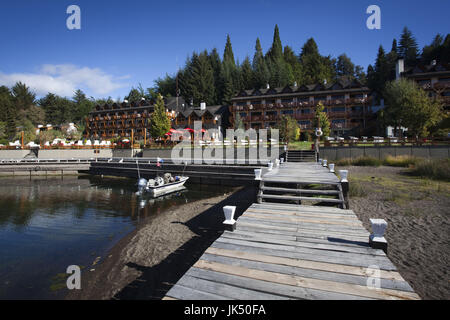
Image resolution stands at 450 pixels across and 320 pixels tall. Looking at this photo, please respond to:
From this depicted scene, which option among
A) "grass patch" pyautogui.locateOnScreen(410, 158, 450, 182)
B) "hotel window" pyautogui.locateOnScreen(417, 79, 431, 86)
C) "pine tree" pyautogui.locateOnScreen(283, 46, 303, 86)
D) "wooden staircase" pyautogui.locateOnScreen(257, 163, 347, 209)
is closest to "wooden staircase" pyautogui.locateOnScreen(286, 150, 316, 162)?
"grass patch" pyautogui.locateOnScreen(410, 158, 450, 182)

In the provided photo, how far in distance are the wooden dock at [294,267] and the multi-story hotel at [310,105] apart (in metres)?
42.0

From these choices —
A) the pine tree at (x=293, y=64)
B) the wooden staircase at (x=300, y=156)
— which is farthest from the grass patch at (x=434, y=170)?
the pine tree at (x=293, y=64)

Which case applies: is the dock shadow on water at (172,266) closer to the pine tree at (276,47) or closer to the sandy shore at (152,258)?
the sandy shore at (152,258)

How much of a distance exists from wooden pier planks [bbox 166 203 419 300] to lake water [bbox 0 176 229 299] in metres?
4.87

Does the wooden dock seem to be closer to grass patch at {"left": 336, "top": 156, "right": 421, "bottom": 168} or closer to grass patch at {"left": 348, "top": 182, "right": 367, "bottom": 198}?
grass patch at {"left": 348, "top": 182, "right": 367, "bottom": 198}

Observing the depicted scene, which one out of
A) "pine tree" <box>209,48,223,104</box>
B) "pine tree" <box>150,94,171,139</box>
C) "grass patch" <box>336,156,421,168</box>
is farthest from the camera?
"pine tree" <box>209,48,223,104</box>

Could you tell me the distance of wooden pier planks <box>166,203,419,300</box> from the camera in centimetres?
334

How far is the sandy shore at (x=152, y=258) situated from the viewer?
5.96 m

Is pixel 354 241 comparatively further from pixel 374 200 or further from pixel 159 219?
pixel 159 219

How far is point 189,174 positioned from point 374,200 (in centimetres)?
1661

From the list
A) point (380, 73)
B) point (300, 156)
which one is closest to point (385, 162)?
point (300, 156)

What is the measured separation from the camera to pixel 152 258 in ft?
24.5

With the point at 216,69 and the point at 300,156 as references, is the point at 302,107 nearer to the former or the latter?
the point at 300,156
